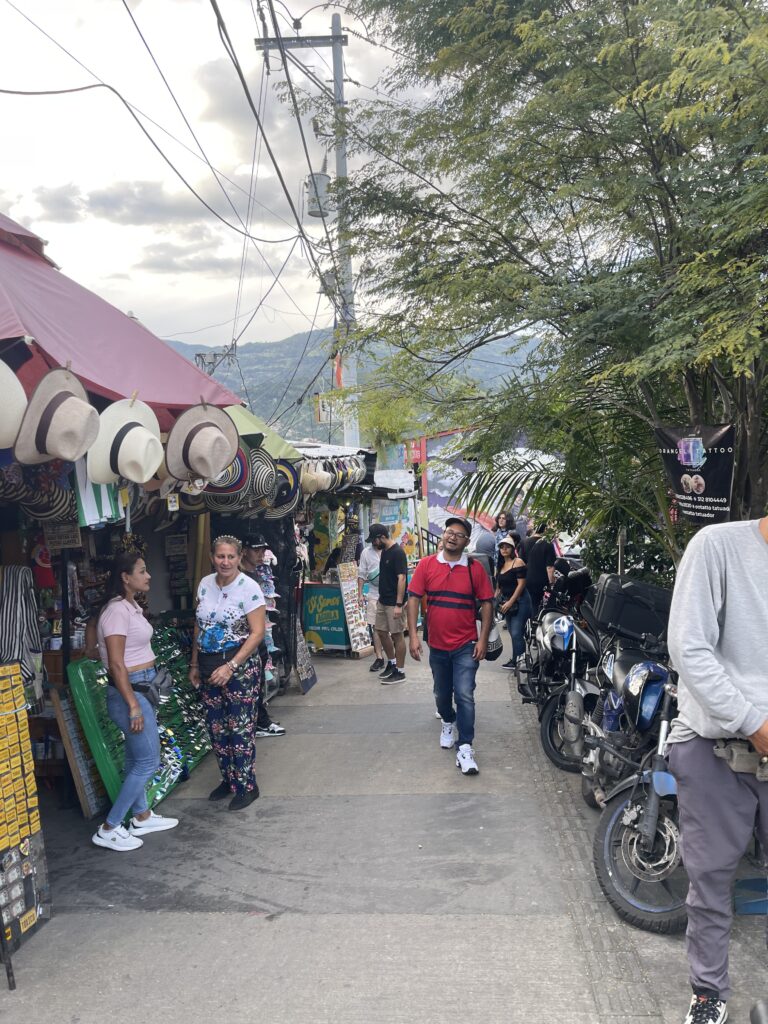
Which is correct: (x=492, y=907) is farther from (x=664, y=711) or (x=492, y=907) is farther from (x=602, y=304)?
(x=602, y=304)

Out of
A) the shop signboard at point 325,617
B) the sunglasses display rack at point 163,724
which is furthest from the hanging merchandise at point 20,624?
the shop signboard at point 325,617

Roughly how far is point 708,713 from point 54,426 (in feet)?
9.50

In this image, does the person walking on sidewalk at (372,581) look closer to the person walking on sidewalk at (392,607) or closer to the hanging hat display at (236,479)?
the person walking on sidewalk at (392,607)

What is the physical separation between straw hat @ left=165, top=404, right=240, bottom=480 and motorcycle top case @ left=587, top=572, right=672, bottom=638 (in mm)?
2651

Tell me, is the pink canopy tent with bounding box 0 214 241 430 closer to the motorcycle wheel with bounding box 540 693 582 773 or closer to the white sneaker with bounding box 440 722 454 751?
the white sneaker with bounding box 440 722 454 751

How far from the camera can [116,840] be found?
481 cm

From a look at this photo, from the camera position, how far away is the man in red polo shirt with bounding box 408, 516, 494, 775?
6.01 meters

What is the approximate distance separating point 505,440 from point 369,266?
1.92 metres

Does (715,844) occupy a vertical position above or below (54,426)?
below

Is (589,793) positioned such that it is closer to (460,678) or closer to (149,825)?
(460,678)

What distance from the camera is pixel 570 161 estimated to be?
5711 millimetres

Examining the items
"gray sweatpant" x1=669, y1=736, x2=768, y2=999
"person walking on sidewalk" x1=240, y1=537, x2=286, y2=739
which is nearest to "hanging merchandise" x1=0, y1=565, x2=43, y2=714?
"person walking on sidewalk" x1=240, y1=537, x2=286, y2=739

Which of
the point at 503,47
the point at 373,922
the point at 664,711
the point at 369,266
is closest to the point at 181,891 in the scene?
the point at 373,922

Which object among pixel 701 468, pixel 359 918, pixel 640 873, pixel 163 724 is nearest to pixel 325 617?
pixel 163 724
